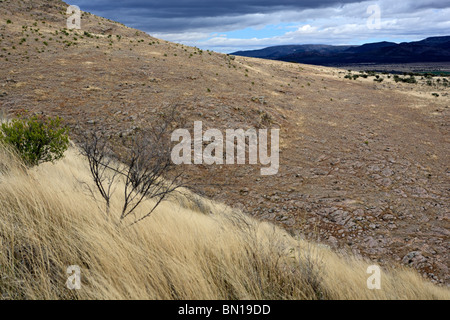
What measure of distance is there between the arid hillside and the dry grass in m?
2.61

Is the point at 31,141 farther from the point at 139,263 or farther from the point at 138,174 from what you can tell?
the point at 139,263

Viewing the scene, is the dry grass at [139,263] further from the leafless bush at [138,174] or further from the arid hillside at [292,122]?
the arid hillside at [292,122]

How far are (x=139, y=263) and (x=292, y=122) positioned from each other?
12095 millimetres

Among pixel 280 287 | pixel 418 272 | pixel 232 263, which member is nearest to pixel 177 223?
pixel 232 263

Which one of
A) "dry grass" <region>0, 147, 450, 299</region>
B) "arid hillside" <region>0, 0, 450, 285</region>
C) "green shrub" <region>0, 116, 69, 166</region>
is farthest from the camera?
"arid hillside" <region>0, 0, 450, 285</region>

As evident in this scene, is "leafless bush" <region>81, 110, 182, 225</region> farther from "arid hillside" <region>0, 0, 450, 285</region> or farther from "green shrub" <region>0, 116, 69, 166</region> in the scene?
"arid hillside" <region>0, 0, 450, 285</region>

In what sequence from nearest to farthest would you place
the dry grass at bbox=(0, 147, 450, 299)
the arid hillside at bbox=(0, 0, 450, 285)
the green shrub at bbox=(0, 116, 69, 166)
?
the dry grass at bbox=(0, 147, 450, 299) → the green shrub at bbox=(0, 116, 69, 166) → the arid hillside at bbox=(0, 0, 450, 285)

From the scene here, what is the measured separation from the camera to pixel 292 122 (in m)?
13.6

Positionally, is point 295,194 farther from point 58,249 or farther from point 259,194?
point 58,249

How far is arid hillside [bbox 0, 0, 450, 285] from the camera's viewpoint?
6.46 m

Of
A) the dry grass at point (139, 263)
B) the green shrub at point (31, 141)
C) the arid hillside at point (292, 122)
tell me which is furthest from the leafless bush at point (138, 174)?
the arid hillside at point (292, 122)

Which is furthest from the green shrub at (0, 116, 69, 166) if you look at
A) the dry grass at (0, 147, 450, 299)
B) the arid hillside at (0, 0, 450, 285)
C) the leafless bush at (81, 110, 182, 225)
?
the dry grass at (0, 147, 450, 299)

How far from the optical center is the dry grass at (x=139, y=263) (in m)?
2.30

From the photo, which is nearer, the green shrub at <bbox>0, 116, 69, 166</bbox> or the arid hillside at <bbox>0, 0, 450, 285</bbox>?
the green shrub at <bbox>0, 116, 69, 166</bbox>
